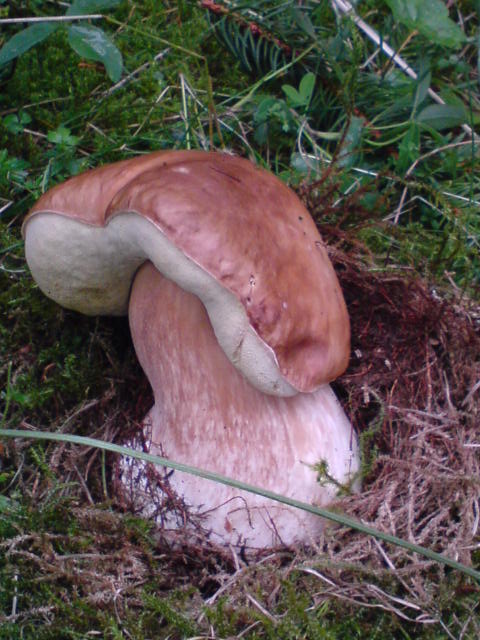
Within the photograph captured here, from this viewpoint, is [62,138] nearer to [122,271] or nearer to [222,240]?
[122,271]

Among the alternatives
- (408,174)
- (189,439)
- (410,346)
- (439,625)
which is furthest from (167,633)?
(408,174)

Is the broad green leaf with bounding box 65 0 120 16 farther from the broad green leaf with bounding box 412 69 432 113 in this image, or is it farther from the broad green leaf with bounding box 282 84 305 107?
the broad green leaf with bounding box 412 69 432 113

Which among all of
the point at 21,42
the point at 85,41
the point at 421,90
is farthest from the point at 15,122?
the point at 421,90

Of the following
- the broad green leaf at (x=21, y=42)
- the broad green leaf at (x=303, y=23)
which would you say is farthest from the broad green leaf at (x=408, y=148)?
the broad green leaf at (x=21, y=42)

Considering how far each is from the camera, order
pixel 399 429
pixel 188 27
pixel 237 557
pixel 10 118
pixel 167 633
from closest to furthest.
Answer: pixel 167 633, pixel 237 557, pixel 399 429, pixel 10 118, pixel 188 27

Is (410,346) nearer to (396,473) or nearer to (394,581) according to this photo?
(396,473)

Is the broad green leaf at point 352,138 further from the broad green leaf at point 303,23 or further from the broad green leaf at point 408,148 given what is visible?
the broad green leaf at point 303,23
